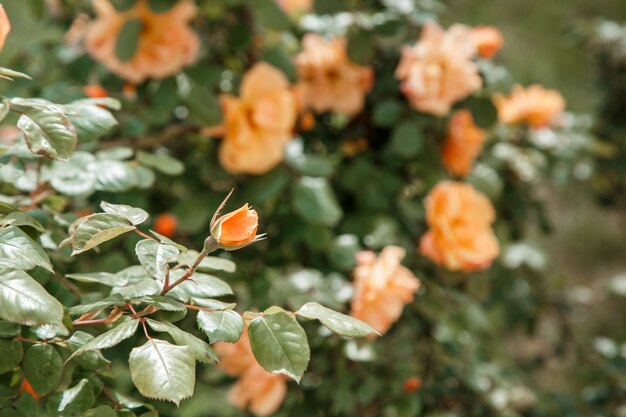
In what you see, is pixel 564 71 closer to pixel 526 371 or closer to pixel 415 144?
pixel 526 371

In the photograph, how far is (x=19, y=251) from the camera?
449 millimetres

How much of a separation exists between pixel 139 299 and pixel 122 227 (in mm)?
50

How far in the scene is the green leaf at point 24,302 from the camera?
1.31 ft

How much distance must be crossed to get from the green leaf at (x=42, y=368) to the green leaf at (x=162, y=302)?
73 mm

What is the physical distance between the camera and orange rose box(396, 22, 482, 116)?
3.53 ft

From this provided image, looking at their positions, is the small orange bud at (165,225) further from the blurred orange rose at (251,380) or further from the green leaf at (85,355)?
the green leaf at (85,355)

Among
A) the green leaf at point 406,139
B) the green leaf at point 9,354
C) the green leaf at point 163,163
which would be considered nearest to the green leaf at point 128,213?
the green leaf at point 9,354

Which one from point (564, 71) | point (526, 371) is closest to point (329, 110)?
point (526, 371)

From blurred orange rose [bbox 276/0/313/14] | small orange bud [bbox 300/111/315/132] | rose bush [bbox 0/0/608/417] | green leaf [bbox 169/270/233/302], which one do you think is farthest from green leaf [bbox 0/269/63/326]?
blurred orange rose [bbox 276/0/313/14]

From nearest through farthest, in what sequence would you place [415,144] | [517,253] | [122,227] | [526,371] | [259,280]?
[122,227], [259,280], [415,144], [517,253], [526,371]

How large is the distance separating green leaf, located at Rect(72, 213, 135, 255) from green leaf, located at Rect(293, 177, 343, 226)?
53 cm

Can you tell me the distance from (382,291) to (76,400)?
461mm

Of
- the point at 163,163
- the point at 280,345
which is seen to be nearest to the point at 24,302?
the point at 280,345

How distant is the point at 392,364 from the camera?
1.06 meters
